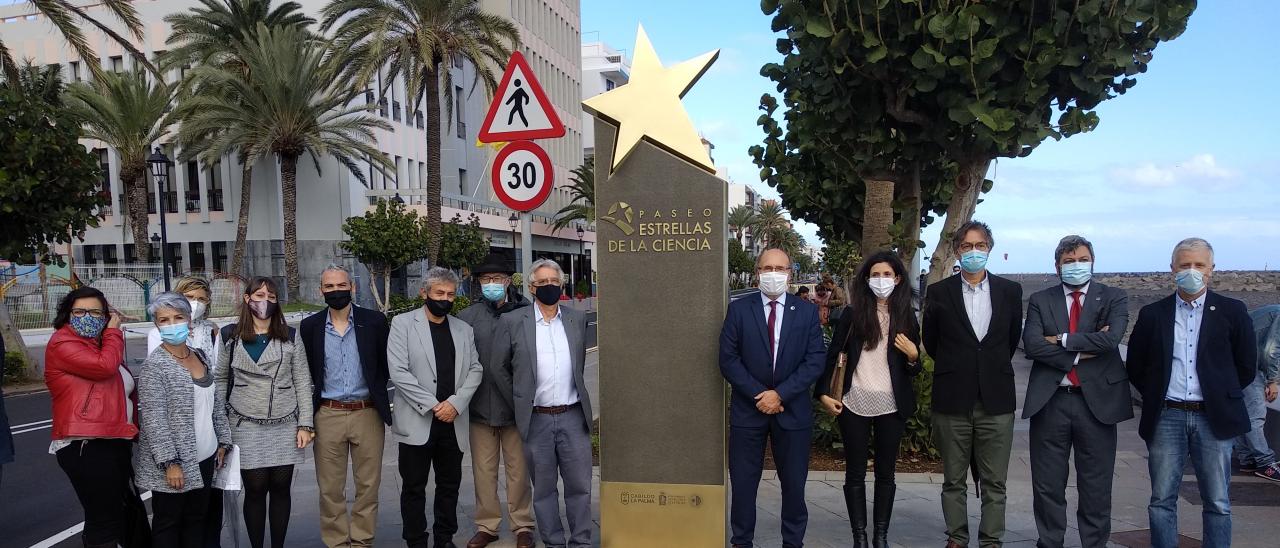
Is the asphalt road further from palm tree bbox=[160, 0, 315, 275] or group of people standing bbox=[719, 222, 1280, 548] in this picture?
palm tree bbox=[160, 0, 315, 275]


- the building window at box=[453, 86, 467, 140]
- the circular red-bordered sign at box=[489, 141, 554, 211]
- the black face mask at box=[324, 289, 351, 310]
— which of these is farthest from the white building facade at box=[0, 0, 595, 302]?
the black face mask at box=[324, 289, 351, 310]

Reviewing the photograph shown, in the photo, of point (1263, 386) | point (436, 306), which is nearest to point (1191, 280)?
point (1263, 386)

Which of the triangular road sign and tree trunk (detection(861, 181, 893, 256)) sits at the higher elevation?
the triangular road sign

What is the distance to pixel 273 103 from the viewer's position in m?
27.1

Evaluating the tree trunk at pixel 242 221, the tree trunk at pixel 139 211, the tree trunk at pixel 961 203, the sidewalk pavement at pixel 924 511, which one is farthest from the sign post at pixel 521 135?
the tree trunk at pixel 139 211

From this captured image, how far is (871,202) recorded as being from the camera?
8508mm

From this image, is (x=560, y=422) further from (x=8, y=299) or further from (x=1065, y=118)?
(x=8, y=299)

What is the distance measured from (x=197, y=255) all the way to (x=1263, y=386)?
38.0m

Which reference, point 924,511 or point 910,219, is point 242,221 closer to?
point 910,219

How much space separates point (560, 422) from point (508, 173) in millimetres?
1796

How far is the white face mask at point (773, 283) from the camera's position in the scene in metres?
4.99

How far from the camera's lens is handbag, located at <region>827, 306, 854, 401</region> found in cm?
511

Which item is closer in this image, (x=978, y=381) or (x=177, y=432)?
(x=177, y=432)

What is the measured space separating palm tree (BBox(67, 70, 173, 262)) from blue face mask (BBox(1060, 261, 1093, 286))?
29.0 metres
